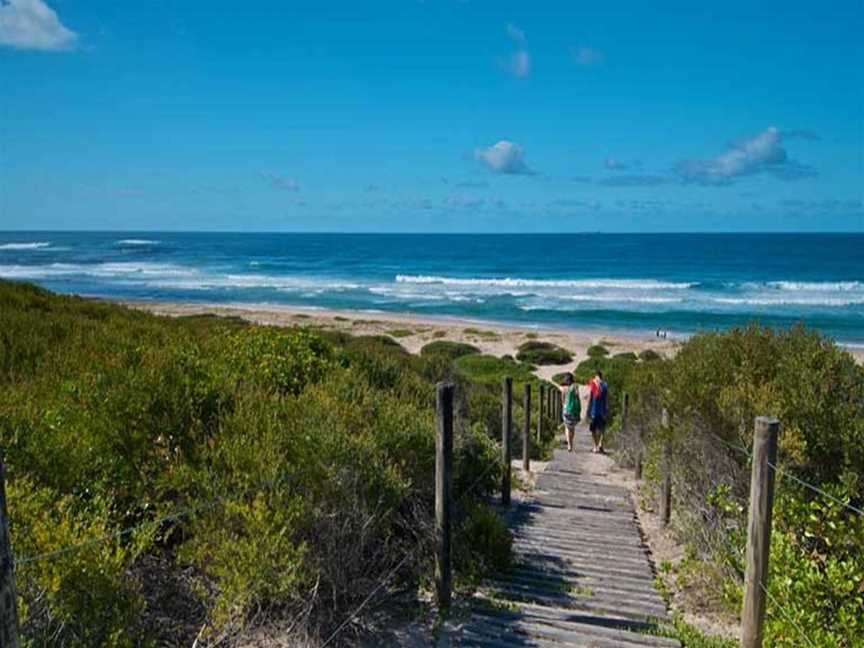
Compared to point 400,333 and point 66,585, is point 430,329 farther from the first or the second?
point 66,585

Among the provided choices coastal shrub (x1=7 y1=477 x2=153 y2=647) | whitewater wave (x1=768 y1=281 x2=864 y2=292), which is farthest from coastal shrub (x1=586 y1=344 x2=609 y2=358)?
whitewater wave (x1=768 y1=281 x2=864 y2=292)

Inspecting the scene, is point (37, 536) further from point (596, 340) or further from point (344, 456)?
point (596, 340)

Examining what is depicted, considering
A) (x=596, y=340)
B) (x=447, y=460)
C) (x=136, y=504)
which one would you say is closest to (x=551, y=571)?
(x=447, y=460)

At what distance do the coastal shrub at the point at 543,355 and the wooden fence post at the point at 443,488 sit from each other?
25629 millimetres

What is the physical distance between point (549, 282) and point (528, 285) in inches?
119

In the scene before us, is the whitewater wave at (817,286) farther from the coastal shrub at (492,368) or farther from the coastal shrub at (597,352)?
the coastal shrub at (492,368)

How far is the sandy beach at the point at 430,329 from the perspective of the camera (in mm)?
33562

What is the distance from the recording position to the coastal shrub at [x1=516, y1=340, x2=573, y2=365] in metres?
30.9

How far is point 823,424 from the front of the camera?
588cm

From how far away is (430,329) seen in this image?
3900 cm

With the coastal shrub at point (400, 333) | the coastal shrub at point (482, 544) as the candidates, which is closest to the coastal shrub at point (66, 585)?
the coastal shrub at point (482, 544)

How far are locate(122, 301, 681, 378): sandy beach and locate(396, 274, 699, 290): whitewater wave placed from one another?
2092cm

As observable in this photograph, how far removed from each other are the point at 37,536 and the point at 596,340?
34740mm

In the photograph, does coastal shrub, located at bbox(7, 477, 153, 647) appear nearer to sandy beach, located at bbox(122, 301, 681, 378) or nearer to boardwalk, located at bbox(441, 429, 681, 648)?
boardwalk, located at bbox(441, 429, 681, 648)
